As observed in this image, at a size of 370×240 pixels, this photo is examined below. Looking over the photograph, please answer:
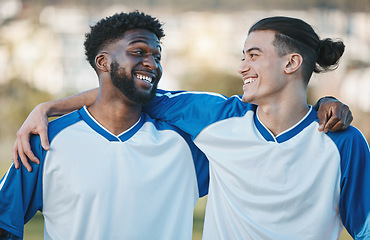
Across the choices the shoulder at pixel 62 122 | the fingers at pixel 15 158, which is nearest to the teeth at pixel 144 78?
the shoulder at pixel 62 122

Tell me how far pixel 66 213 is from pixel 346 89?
17.8m

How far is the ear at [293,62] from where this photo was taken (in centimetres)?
270

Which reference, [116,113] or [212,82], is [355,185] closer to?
[116,113]

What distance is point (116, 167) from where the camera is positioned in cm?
265

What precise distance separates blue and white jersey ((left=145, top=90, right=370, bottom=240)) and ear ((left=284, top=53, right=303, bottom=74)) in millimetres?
249

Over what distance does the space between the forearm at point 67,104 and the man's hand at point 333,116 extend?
4.36 ft

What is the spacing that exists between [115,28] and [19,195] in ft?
3.54

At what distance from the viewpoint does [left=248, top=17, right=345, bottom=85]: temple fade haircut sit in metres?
2.72

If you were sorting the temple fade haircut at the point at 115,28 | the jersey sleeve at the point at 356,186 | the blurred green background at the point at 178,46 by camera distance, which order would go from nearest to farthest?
the jersey sleeve at the point at 356,186 → the temple fade haircut at the point at 115,28 → the blurred green background at the point at 178,46

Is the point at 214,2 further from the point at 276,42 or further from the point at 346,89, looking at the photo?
the point at 276,42

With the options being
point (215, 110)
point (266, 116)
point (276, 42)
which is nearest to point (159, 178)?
point (215, 110)

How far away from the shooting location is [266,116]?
8.93ft

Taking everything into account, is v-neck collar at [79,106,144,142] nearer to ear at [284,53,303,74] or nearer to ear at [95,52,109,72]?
ear at [95,52,109,72]

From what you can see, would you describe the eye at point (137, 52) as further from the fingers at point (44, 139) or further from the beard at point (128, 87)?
the fingers at point (44, 139)
